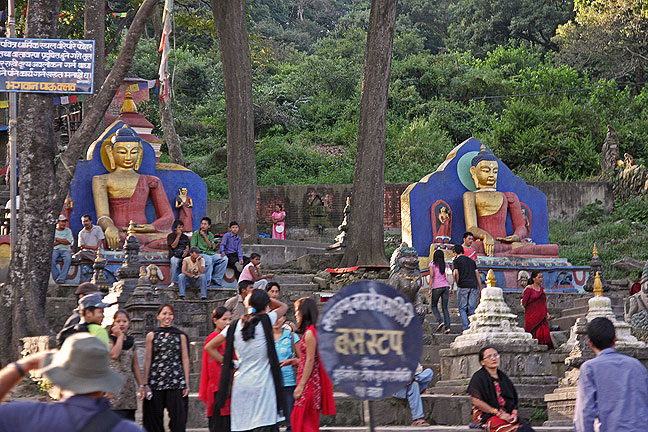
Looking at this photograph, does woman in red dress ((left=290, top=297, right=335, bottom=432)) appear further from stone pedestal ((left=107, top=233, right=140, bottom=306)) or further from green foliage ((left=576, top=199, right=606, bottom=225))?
green foliage ((left=576, top=199, right=606, bottom=225))

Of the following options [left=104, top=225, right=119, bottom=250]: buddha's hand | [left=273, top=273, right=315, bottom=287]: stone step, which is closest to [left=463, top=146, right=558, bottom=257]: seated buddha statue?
[left=273, top=273, right=315, bottom=287]: stone step

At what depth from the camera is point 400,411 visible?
11930 millimetres

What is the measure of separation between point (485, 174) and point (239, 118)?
596 cm

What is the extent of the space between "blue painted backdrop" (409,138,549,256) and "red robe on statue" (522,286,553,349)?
6332 millimetres

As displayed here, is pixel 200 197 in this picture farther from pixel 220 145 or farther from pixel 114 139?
pixel 220 145

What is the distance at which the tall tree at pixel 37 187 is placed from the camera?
45.8 ft

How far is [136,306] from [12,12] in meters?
4.82

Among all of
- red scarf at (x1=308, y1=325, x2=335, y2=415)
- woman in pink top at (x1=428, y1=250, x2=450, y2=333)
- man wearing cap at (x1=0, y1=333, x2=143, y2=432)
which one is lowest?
red scarf at (x1=308, y1=325, x2=335, y2=415)

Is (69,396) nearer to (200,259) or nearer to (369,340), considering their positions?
(369,340)

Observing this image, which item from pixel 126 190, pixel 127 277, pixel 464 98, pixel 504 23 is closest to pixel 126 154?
pixel 126 190

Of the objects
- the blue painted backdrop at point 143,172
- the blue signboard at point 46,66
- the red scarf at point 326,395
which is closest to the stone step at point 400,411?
the red scarf at point 326,395

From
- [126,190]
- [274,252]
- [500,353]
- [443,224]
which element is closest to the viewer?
[500,353]

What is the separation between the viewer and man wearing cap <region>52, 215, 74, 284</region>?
18.0m

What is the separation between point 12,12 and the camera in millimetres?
15844
